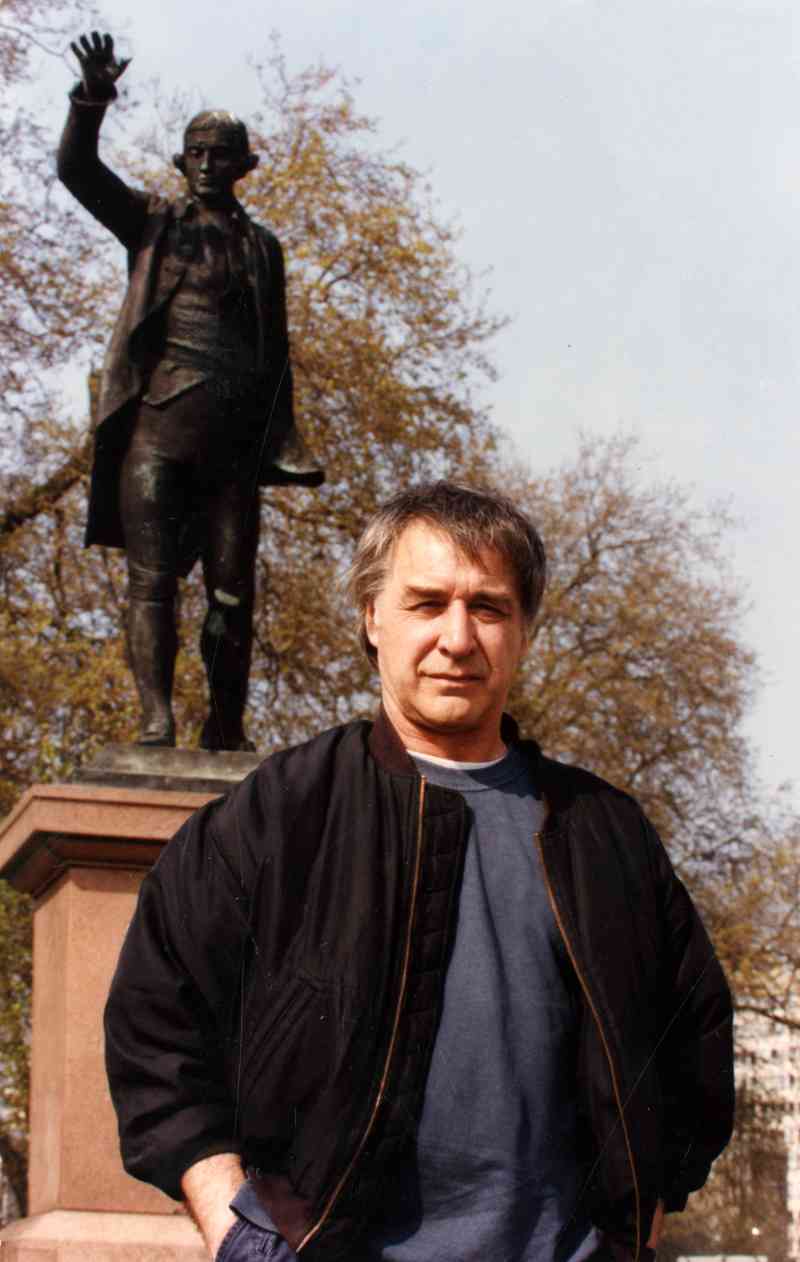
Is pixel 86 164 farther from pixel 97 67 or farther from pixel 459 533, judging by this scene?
pixel 459 533

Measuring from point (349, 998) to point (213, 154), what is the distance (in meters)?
5.29

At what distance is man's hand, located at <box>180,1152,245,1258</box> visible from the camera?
8.05ft

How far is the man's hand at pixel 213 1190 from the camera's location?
8.05 ft

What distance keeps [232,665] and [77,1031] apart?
1.72 m

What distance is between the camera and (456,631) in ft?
8.87

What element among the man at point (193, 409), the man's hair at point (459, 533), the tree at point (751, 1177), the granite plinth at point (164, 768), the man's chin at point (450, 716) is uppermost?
the man at point (193, 409)

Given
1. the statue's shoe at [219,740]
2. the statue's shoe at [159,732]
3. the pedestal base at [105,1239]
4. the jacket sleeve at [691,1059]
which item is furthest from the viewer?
the statue's shoe at [219,740]

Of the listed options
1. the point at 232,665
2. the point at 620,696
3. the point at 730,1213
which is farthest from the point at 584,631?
the point at 232,665

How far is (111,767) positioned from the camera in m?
6.36

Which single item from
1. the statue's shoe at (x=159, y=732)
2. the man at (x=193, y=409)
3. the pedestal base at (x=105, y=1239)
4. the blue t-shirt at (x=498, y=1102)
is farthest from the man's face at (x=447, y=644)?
the man at (x=193, y=409)

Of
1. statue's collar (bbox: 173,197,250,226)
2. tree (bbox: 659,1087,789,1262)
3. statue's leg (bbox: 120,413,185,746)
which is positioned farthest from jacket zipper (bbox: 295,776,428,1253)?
tree (bbox: 659,1087,789,1262)

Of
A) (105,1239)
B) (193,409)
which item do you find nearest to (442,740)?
(105,1239)

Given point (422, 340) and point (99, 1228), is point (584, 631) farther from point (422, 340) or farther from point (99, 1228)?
point (99, 1228)

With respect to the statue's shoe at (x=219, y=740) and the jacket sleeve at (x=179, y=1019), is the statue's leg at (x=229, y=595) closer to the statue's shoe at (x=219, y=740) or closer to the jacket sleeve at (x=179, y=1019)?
the statue's shoe at (x=219, y=740)
